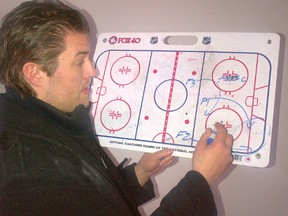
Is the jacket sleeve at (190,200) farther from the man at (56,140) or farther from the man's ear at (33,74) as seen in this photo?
the man's ear at (33,74)

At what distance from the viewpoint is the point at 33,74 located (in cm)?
61

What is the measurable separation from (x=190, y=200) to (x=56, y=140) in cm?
26

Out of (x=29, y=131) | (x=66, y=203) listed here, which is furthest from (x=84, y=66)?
(x=66, y=203)

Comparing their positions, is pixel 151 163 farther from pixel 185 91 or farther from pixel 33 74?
pixel 33 74

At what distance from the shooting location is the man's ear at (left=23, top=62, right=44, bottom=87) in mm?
601

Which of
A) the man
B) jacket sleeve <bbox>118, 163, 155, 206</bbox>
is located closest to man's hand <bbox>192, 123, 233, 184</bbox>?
the man

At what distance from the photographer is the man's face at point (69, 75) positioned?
24.2 inches

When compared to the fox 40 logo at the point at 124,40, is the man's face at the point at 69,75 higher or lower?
lower

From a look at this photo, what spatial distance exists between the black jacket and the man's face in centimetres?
7

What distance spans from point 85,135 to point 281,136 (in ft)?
1.75

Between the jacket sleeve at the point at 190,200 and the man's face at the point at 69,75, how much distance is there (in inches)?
11.9

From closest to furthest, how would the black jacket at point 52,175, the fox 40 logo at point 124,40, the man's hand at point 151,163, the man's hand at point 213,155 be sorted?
1. the black jacket at point 52,175
2. the man's hand at point 213,155
3. the man's hand at point 151,163
4. the fox 40 logo at point 124,40

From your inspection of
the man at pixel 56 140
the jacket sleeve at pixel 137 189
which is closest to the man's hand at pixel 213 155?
the man at pixel 56 140

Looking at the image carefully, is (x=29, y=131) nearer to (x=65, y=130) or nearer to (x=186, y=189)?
(x=65, y=130)
